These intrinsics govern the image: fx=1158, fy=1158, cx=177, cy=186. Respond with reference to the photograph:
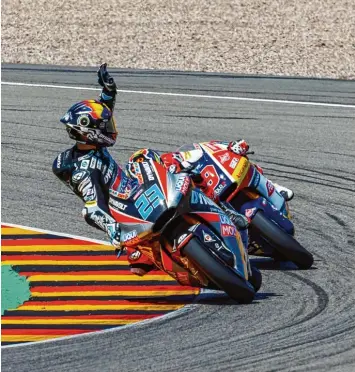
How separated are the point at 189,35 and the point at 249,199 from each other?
11508 mm

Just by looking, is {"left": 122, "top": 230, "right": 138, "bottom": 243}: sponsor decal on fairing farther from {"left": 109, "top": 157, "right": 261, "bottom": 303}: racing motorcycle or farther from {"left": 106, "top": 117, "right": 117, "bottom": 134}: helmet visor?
{"left": 106, "top": 117, "right": 117, "bottom": 134}: helmet visor

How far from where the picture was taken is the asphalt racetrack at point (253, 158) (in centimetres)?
867

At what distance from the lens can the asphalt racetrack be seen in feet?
28.5

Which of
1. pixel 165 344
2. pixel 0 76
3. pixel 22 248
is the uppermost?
pixel 165 344

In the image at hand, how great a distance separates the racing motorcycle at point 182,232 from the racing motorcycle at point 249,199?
1.92 ft

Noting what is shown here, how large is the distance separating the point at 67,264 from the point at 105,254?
1.63 feet

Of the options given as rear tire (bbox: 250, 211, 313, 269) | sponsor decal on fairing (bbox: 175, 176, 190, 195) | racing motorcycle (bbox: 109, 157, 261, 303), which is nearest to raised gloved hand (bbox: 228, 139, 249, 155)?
rear tire (bbox: 250, 211, 313, 269)

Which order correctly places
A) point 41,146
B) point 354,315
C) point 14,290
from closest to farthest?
1. point 354,315
2. point 14,290
3. point 41,146

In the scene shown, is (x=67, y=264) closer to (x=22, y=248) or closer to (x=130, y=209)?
(x=22, y=248)

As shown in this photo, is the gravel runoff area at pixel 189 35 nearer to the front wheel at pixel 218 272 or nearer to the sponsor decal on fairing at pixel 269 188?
the sponsor decal on fairing at pixel 269 188

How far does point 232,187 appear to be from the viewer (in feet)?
36.2

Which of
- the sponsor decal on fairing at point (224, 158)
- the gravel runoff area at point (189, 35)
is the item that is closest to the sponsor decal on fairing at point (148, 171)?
the sponsor decal on fairing at point (224, 158)

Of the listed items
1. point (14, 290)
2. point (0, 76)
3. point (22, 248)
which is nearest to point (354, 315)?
point (14, 290)

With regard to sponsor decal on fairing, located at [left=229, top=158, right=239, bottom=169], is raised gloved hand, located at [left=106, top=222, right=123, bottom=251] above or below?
below
